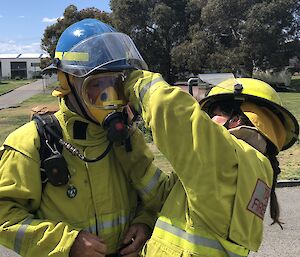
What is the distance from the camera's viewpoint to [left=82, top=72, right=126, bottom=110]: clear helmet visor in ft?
5.61

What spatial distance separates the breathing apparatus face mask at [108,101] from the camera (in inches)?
66.8

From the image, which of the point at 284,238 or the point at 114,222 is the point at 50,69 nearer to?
the point at 114,222

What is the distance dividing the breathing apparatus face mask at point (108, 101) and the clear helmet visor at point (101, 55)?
39mm

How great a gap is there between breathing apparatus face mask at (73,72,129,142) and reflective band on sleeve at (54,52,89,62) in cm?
8

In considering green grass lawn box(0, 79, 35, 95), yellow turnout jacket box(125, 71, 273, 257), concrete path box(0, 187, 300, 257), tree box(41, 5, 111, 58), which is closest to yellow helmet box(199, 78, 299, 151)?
yellow turnout jacket box(125, 71, 273, 257)

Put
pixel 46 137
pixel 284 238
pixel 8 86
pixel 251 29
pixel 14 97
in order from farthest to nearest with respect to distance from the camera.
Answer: pixel 8 86, pixel 14 97, pixel 251 29, pixel 284 238, pixel 46 137

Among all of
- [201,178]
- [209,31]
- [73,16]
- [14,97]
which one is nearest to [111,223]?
[201,178]

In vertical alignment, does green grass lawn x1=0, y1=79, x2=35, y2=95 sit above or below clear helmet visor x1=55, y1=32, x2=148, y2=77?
below

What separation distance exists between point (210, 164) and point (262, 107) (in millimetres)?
519

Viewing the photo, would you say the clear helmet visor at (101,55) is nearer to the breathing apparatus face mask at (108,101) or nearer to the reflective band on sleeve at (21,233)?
the breathing apparatus face mask at (108,101)

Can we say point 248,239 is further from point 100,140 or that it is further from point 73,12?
point 73,12

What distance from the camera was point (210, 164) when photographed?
1388 millimetres

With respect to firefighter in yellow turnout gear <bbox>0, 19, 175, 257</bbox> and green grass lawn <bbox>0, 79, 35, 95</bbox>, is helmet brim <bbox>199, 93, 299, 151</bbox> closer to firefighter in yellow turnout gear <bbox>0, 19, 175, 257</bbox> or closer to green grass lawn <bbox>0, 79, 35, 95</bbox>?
firefighter in yellow turnout gear <bbox>0, 19, 175, 257</bbox>

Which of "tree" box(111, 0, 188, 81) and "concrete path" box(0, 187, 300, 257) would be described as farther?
"tree" box(111, 0, 188, 81)
